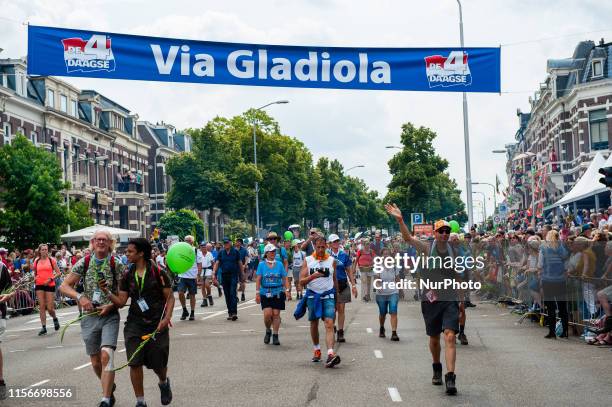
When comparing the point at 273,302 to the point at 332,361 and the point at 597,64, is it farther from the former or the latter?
the point at 597,64

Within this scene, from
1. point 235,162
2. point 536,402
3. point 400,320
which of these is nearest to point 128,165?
point 235,162

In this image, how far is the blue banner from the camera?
13.8 meters

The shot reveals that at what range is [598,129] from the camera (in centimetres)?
5378

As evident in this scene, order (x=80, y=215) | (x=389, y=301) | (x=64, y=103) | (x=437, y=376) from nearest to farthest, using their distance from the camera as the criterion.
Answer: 1. (x=437, y=376)
2. (x=389, y=301)
3. (x=80, y=215)
4. (x=64, y=103)

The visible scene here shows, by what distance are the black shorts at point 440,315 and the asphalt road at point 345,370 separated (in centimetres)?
66

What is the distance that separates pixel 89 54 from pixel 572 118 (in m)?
49.3

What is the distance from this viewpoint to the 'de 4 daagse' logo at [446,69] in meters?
14.8

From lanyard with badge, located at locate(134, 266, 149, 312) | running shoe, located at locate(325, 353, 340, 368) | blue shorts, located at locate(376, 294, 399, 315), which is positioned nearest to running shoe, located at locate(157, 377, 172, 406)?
lanyard with badge, located at locate(134, 266, 149, 312)

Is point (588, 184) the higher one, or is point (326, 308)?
point (588, 184)

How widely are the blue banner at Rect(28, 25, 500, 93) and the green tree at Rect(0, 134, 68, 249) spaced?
1238 inches

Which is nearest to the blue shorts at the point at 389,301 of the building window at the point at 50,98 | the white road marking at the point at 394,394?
the white road marking at the point at 394,394

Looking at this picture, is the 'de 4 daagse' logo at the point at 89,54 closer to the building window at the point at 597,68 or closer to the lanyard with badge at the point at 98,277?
the lanyard with badge at the point at 98,277

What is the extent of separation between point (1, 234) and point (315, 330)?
36.3 metres

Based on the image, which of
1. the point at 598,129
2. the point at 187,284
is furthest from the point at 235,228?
the point at 187,284
